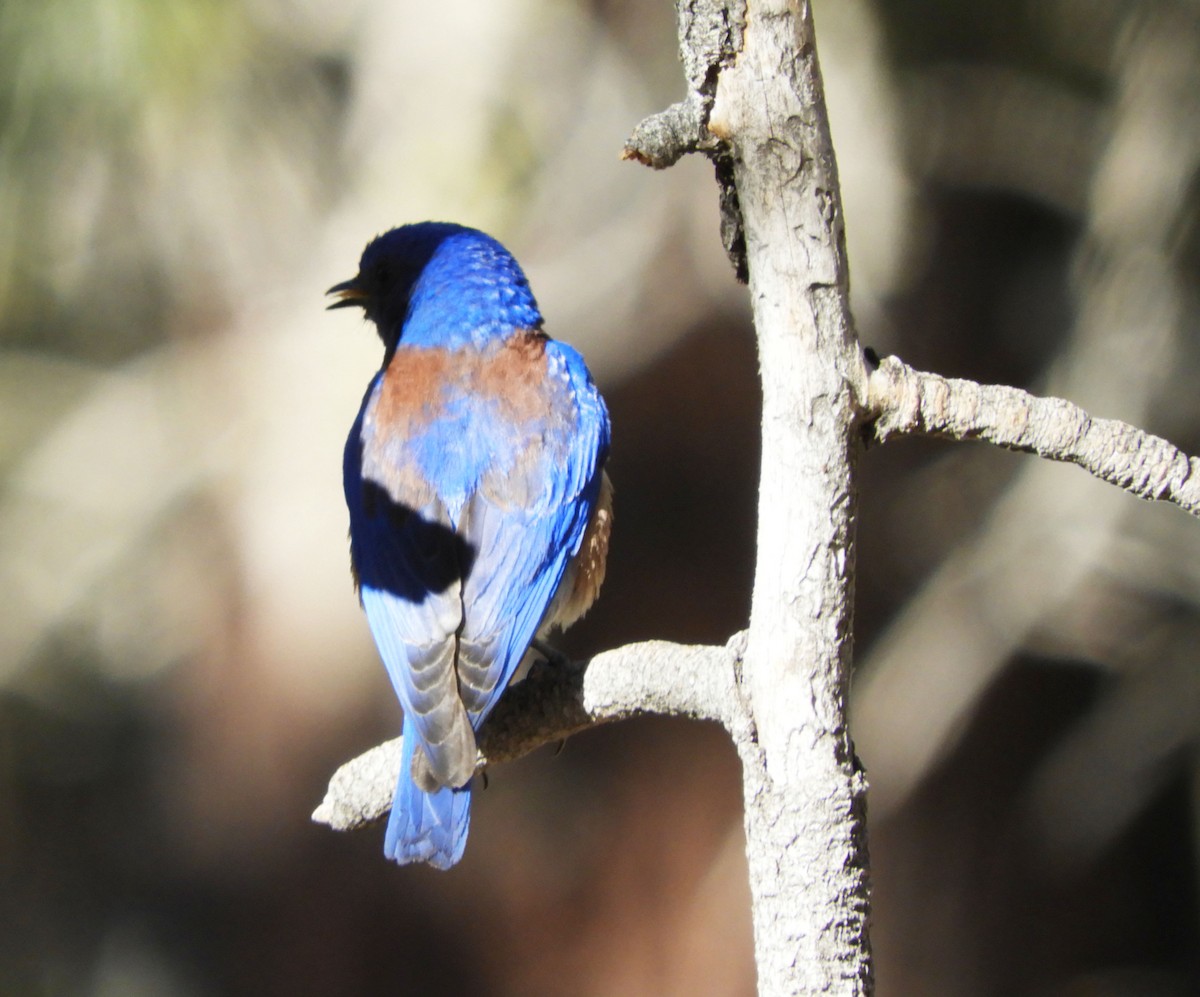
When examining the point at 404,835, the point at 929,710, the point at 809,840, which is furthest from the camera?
the point at 929,710

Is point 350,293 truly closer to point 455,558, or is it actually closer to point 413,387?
point 413,387

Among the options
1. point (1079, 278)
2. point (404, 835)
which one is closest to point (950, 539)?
point (1079, 278)

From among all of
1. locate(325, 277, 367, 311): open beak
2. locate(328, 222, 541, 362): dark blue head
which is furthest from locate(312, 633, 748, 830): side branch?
locate(325, 277, 367, 311): open beak

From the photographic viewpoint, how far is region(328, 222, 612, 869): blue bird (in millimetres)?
2326

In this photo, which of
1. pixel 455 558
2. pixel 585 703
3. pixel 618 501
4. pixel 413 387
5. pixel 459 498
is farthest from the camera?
pixel 618 501

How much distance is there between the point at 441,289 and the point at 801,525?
5.31 feet

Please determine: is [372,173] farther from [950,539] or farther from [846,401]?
[846,401]

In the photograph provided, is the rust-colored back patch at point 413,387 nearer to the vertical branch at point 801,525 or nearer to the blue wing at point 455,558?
the blue wing at point 455,558

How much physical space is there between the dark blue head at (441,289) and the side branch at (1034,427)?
4.72 ft

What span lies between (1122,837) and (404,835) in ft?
11.9

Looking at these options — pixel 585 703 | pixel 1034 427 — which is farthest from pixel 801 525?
pixel 585 703

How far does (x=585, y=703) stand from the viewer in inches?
86.7

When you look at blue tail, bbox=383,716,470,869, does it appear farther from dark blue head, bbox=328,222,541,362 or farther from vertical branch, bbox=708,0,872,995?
dark blue head, bbox=328,222,541,362

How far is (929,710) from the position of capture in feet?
15.1
